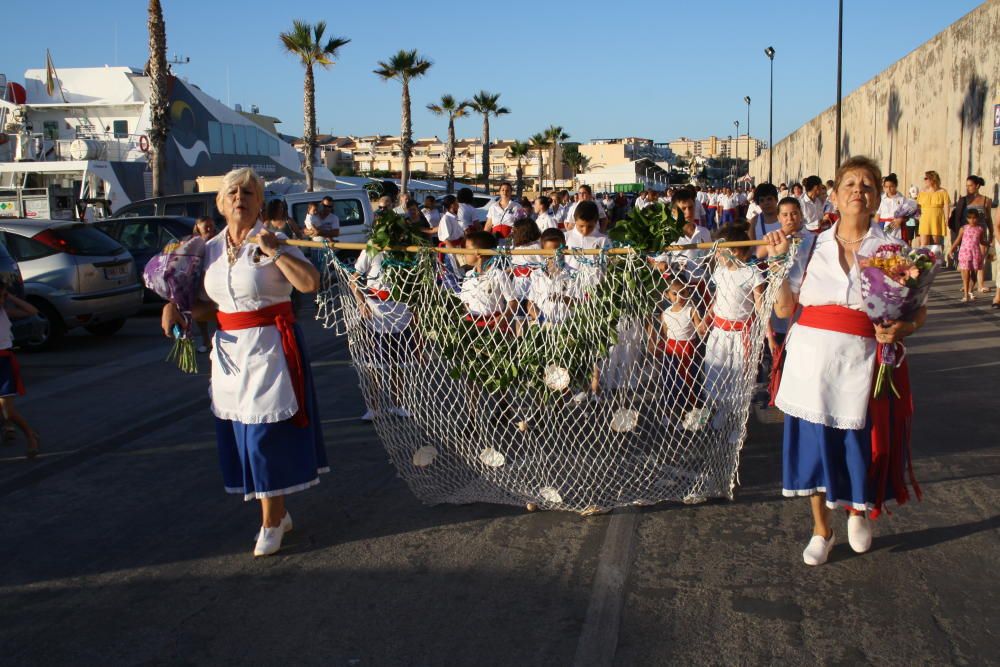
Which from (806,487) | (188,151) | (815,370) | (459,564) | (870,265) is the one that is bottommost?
(459,564)

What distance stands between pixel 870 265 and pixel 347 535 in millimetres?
2851

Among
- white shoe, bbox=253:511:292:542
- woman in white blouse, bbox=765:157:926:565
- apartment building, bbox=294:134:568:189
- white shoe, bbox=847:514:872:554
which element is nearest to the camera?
woman in white blouse, bbox=765:157:926:565

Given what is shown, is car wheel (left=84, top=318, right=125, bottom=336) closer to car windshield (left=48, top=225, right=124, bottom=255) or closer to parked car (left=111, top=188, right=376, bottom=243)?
car windshield (left=48, top=225, right=124, bottom=255)

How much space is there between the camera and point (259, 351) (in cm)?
443

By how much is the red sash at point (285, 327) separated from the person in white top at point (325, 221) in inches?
381

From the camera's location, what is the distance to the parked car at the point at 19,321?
30.7ft

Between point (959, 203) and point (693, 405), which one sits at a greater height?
point (959, 203)

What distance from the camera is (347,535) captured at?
15.9 ft

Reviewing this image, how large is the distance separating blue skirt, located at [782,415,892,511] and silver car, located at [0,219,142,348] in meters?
9.69

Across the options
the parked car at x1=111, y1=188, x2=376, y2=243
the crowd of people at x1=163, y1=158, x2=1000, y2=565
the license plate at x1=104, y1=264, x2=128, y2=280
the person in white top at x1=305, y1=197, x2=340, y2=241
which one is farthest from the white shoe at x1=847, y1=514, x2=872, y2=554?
the parked car at x1=111, y1=188, x2=376, y2=243

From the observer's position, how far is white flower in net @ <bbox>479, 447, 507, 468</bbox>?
17.1ft

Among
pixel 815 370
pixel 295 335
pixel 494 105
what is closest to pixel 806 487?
pixel 815 370

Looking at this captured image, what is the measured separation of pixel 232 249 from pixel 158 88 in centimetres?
2265

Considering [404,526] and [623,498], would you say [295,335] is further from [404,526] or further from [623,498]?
[623,498]
